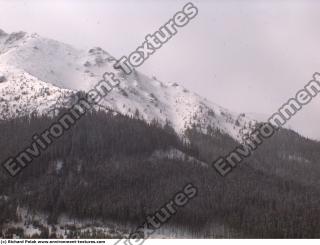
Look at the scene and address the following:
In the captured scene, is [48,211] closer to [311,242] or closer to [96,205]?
[96,205]

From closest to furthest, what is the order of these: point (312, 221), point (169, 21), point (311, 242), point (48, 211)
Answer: point (311, 242), point (169, 21), point (312, 221), point (48, 211)

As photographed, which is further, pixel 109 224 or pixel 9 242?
pixel 109 224

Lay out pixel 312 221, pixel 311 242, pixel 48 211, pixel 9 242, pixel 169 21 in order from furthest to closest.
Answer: pixel 48 211 < pixel 312 221 < pixel 169 21 < pixel 311 242 < pixel 9 242

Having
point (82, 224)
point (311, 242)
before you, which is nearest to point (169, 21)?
point (311, 242)

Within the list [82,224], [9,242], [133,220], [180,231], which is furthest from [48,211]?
[9,242]

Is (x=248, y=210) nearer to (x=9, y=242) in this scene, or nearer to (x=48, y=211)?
(x=48, y=211)

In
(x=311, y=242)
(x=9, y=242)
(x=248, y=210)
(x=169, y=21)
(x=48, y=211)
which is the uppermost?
(x=169, y=21)

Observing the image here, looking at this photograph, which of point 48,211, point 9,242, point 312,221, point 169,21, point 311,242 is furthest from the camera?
point 48,211

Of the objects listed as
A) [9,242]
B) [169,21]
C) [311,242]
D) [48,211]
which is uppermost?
[169,21]

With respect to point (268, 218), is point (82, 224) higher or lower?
lower
